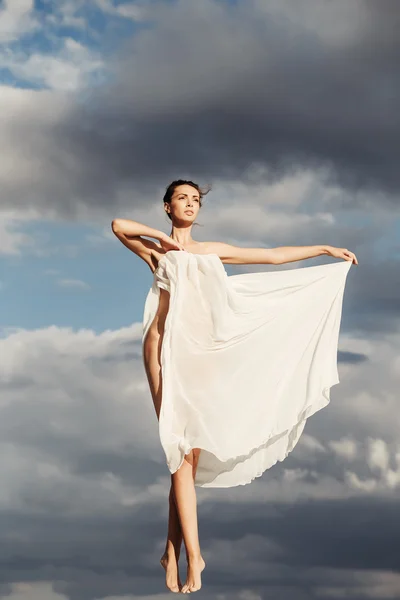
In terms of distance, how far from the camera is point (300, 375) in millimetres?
8922

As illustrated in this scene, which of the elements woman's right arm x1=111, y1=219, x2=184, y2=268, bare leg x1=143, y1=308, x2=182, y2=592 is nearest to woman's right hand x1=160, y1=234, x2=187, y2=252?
woman's right arm x1=111, y1=219, x2=184, y2=268

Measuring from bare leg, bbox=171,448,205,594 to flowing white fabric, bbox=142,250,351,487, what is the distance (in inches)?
9.7

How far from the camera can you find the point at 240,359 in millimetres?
8750

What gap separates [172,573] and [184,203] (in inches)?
132

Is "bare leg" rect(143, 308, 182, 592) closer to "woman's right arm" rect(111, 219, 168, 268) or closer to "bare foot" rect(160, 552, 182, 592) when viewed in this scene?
A: "bare foot" rect(160, 552, 182, 592)

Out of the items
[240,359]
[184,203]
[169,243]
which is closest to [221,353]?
[240,359]

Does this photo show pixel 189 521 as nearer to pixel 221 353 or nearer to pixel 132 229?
pixel 221 353

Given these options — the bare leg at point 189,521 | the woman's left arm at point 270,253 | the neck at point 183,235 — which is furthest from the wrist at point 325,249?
the bare leg at point 189,521

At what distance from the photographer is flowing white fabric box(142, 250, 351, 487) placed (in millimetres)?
8391

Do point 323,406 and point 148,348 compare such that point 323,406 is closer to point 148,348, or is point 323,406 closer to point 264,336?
point 264,336

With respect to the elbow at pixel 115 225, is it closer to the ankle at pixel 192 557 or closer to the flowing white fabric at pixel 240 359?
the flowing white fabric at pixel 240 359

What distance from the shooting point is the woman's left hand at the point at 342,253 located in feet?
30.3

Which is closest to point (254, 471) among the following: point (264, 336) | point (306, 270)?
point (264, 336)

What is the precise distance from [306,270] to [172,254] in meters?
1.52
